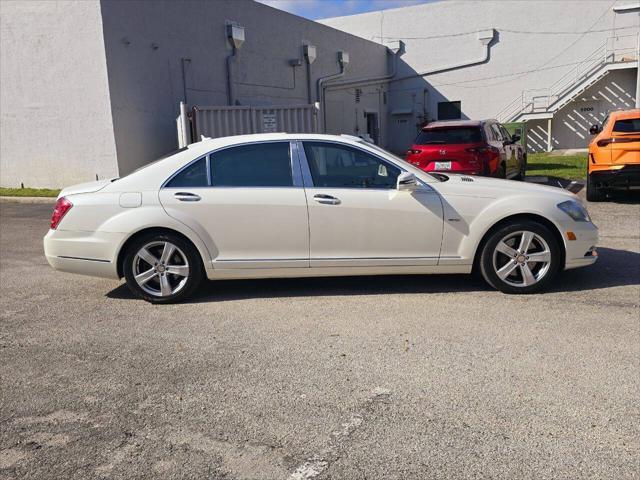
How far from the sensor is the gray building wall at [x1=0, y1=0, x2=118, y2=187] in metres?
13.6

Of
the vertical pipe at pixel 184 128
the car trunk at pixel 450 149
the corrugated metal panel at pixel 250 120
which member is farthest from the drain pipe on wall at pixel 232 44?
the car trunk at pixel 450 149

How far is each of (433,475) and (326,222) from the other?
3.02 metres

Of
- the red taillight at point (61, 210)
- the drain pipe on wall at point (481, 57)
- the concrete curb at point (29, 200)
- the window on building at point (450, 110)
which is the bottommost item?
the concrete curb at point (29, 200)

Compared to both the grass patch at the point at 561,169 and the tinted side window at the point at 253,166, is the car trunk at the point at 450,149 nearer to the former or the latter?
the grass patch at the point at 561,169

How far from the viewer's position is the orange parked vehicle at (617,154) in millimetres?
10039

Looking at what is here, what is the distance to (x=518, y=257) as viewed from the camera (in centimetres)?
547

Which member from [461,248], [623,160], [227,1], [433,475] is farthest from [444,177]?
[227,1]

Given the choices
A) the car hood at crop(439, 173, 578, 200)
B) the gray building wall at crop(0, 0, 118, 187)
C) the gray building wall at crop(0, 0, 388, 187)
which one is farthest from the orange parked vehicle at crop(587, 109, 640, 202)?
the gray building wall at crop(0, 0, 118, 187)

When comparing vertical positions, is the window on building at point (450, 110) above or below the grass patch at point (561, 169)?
above

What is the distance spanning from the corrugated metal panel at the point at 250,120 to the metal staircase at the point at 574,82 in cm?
1519

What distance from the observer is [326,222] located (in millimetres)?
5414

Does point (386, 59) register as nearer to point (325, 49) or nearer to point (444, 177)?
point (325, 49)

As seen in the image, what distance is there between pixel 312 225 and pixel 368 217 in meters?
0.53

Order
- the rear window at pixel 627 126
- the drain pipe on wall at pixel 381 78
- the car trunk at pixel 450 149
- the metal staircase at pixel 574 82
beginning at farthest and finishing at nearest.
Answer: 1. the drain pipe on wall at pixel 381 78
2. the metal staircase at pixel 574 82
3. the car trunk at pixel 450 149
4. the rear window at pixel 627 126
